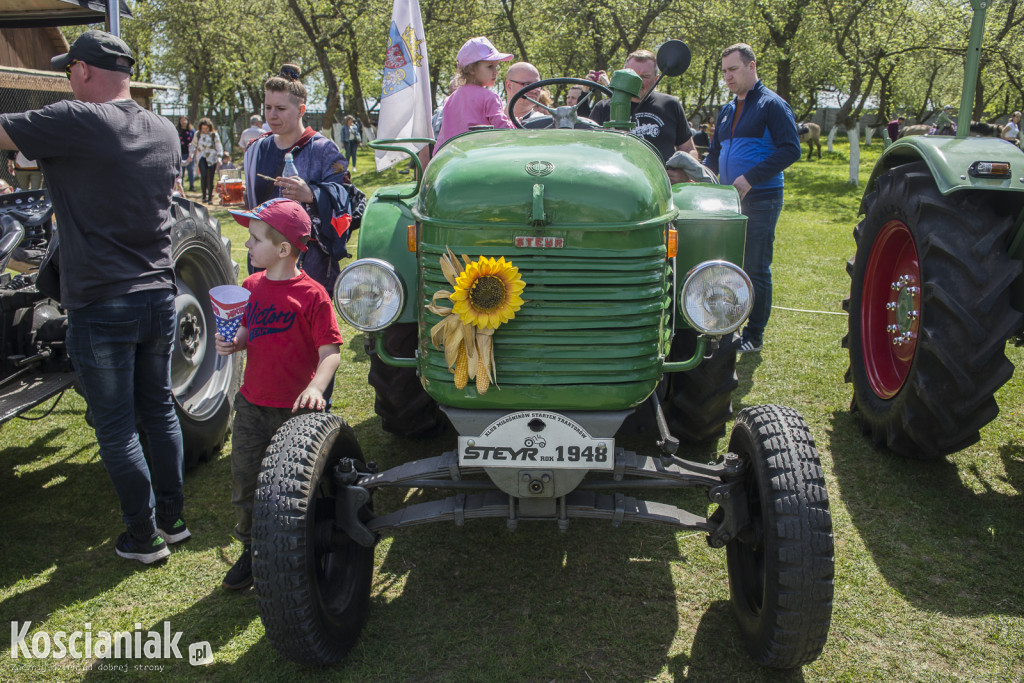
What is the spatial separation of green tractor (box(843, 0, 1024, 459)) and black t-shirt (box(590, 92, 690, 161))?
68.2 inches

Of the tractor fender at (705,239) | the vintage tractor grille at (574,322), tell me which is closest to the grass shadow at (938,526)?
the tractor fender at (705,239)

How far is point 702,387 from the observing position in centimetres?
355

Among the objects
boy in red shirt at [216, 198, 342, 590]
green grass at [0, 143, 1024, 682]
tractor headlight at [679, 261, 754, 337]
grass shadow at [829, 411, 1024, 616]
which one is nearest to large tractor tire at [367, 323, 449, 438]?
green grass at [0, 143, 1024, 682]

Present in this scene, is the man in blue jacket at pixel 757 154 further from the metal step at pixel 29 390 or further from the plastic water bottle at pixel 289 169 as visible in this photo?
the metal step at pixel 29 390

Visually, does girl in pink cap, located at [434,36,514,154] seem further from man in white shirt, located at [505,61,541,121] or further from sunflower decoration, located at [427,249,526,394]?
sunflower decoration, located at [427,249,526,394]

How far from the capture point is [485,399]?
255cm

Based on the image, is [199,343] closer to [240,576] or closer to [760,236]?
[240,576]

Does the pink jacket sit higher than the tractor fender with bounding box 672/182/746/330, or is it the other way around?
the pink jacket

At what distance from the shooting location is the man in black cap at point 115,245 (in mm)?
2818

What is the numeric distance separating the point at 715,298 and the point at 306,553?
63.1 inches

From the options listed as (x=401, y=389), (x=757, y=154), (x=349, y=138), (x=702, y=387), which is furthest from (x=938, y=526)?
(x=349, y=138)

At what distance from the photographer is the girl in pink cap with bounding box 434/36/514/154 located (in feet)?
14.5

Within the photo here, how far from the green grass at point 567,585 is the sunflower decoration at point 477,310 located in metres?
0.99

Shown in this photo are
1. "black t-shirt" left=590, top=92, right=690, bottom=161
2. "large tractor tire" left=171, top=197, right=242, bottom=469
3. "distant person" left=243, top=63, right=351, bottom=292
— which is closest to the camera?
"distant person" left=243, top=63, right=351, bottom=292
